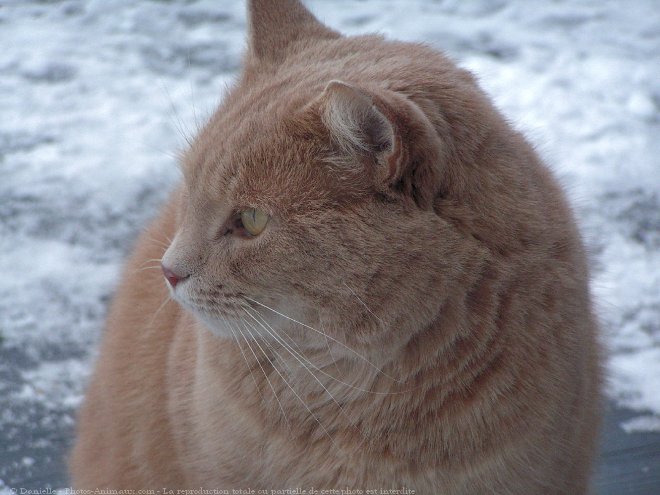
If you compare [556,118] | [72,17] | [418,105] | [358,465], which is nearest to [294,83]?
[418,105]

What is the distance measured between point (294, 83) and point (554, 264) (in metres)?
0.70

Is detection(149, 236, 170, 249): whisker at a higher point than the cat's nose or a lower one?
lower

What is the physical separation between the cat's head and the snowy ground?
0.44 meters

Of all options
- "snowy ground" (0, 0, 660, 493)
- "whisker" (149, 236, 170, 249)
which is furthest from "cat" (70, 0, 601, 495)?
"snowy ground" (0, 0, 660, 493)

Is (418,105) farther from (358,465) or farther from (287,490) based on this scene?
(287,490)

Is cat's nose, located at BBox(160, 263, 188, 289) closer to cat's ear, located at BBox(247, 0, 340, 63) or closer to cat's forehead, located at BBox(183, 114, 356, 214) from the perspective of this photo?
cat's forehead, located at BBox(183, 114, 356, 214)

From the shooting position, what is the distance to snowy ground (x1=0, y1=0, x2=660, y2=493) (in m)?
2.81

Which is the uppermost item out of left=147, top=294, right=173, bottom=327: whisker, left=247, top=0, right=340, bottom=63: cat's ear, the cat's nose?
left=247, top=0, right=340, bottom=63: cat's ear

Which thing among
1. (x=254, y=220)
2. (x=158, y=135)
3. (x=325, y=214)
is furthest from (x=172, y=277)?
(x=158, y=135)

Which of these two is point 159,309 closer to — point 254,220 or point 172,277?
point 172,277

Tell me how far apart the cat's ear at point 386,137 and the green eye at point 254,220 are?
21 cm

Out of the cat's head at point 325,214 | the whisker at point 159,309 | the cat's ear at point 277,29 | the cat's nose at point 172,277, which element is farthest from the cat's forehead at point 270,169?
the whisker at point 159,309

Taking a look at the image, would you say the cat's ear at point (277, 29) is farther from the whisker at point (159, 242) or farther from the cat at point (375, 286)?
the whisker at point (159, 242)

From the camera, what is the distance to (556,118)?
4.07m
